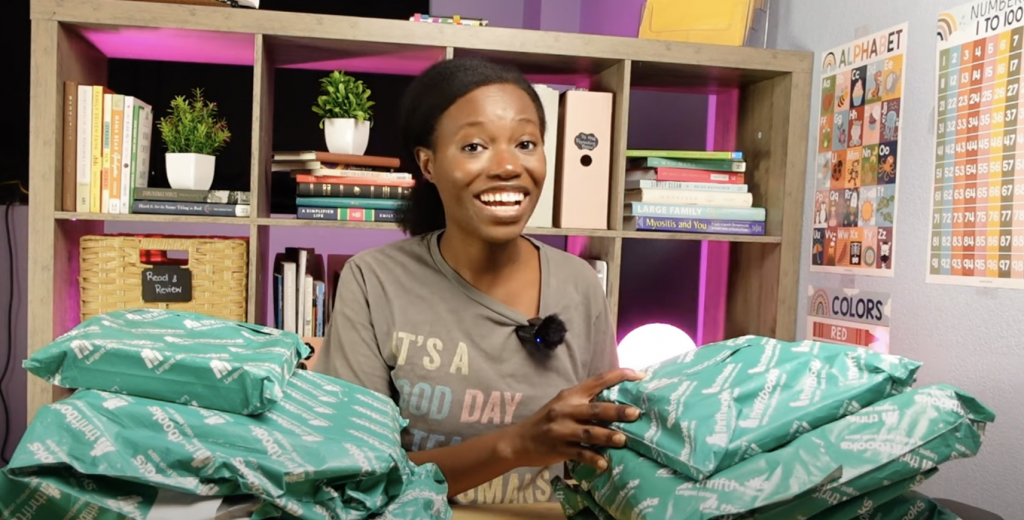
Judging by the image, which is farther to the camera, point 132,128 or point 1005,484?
point 132,128

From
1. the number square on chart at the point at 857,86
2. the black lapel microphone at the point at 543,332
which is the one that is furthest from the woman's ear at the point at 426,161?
the number square on chart at the point at 857,86

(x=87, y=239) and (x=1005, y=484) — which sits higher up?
(x=87, y=239)

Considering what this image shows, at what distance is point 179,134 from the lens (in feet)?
6.78

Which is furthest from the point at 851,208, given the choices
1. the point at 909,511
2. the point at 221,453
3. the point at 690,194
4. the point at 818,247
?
the point at 221,453

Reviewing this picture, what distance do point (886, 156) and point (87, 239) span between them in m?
1.83

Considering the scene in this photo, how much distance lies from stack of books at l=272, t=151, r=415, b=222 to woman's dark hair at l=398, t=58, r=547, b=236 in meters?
0.57

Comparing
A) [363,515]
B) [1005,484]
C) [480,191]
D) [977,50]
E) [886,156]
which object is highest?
[977,50]

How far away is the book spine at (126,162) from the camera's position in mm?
1989

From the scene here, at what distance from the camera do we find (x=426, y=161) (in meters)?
1.34

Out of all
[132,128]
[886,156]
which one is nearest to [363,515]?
[886,156]

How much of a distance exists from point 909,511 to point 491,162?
72 cm

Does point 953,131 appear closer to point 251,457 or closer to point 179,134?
point 251,457

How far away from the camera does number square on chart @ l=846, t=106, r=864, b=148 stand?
1.89 metres

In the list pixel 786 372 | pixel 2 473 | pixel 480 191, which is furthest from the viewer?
pixel 480 191
